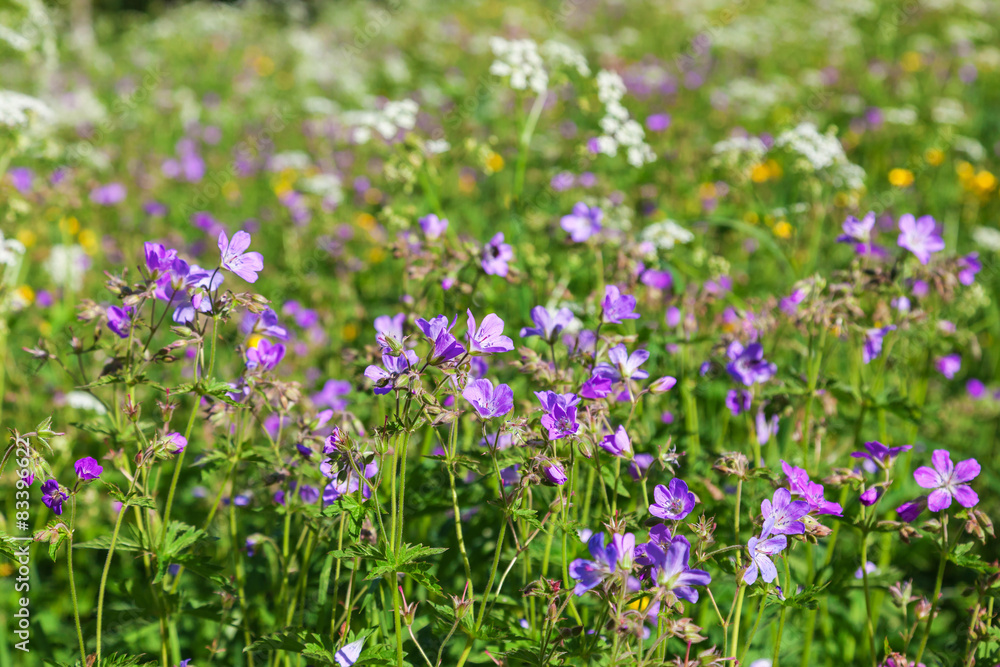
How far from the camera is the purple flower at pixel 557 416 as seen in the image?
5.30 ft

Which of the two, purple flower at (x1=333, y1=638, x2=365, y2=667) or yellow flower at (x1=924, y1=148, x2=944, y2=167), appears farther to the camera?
yellow flower at (x1=924, y1=148, x2=944, y2=167)

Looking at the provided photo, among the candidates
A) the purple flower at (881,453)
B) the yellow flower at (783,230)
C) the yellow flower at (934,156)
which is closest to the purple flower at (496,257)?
the purple flower at (881,453)

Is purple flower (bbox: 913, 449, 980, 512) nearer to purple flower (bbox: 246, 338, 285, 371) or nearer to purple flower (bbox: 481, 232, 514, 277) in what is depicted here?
purple flower (bbox: 481, 232, 514, 277)

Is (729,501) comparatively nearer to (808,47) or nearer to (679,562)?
(679,562)

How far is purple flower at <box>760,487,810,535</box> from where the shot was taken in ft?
5.24

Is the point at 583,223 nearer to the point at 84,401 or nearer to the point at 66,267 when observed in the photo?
the point at 84,401

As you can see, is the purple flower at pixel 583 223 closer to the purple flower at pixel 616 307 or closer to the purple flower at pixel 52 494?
the purple flower at pixel 616 307

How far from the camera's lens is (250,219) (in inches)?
224

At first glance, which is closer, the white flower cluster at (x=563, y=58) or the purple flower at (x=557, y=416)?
the purple flower at (x=557, y=416)

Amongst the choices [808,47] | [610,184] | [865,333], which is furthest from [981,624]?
[808,47]

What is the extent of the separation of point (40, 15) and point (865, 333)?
4.75 meters

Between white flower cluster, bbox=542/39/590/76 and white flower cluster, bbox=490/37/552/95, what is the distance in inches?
6.6

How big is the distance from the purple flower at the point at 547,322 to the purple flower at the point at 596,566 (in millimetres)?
656

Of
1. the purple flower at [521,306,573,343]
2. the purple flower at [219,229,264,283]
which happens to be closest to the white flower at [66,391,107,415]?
the purple flower at [219,229,264,283]
